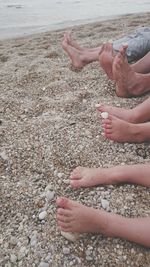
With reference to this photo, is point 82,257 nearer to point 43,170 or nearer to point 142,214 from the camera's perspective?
point 142,214

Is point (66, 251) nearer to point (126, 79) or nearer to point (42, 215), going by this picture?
point (42, 215)

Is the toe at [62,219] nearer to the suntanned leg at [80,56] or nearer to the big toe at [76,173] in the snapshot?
the big toe at [76,173]

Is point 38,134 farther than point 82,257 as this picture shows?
Yes

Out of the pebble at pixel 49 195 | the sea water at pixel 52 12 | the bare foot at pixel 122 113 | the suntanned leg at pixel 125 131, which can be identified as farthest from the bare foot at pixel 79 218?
the sea water at pixel 52 12

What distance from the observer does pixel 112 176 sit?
1838 mm

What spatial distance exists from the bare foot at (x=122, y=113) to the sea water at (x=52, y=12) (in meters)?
4.92

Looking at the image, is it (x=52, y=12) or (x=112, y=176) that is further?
(x=52, y=12)

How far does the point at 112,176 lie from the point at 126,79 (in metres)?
1.05

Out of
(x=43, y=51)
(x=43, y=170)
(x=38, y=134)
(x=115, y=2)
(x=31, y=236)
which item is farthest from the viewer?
(x=115, y=2)

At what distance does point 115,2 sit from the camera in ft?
39.2

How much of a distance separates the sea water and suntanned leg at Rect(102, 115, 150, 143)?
519cm

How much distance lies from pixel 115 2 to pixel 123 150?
10922mm

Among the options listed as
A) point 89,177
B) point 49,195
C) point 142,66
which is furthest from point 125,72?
point 49,195

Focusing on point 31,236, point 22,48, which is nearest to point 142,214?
point 31,236
